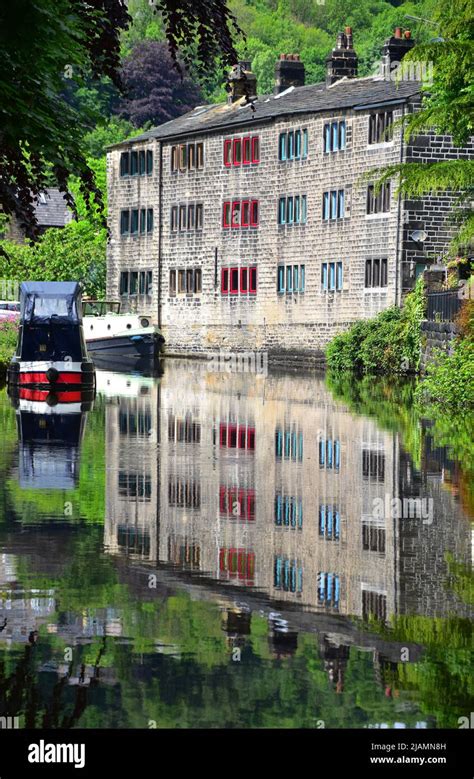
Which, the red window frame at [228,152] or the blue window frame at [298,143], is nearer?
the blue window frame at [298,143]

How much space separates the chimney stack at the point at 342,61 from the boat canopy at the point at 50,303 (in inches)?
1288

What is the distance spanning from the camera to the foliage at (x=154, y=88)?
389 feet

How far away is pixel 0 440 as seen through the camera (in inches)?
1043

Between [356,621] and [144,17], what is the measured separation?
159 metres

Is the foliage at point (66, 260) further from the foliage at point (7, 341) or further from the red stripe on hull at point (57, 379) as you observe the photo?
the red stripe on hull at point (57, 379)

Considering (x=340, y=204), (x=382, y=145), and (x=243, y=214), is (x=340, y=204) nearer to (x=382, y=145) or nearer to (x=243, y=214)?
(x=382, y=145)

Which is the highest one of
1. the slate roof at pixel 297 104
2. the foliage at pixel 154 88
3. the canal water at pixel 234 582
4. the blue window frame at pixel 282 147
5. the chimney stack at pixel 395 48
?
the foliage at pixel 154 88

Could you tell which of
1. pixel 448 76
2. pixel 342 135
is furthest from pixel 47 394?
pixel 342 135

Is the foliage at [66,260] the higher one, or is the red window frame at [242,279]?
the foliage at [66,260]

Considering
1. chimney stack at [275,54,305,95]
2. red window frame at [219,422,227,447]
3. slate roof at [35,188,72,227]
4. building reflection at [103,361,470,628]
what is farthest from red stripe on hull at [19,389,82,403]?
slate roof at [35,188,72,227]

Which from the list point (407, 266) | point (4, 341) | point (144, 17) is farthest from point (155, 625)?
point (144, 17)

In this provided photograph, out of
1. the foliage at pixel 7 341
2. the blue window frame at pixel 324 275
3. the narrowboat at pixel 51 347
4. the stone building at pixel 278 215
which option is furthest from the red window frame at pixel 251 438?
the blue window frame at pixel 324 275

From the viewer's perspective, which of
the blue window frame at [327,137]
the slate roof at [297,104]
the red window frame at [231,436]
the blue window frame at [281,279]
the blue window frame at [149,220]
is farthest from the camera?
the blue window frame at [149,220]
